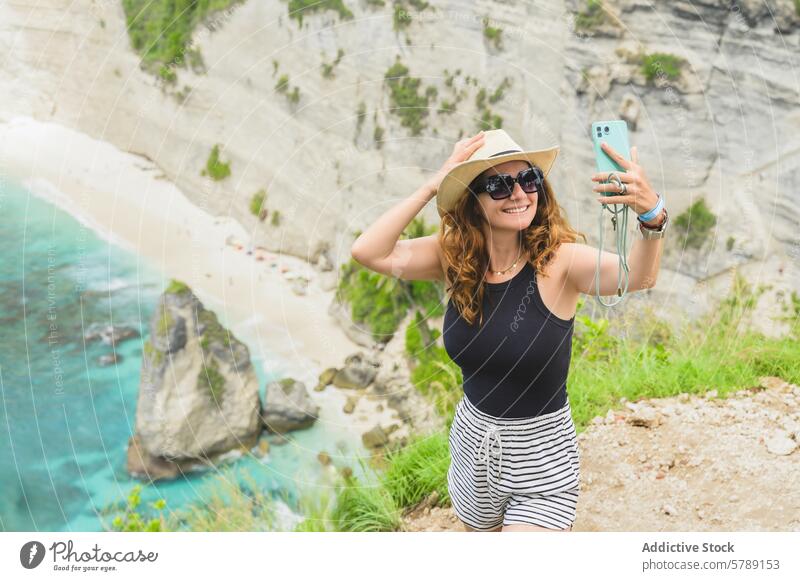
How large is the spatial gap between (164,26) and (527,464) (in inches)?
118

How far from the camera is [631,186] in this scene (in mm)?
1574

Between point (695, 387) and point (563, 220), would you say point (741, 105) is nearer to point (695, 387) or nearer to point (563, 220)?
point (695, 387)

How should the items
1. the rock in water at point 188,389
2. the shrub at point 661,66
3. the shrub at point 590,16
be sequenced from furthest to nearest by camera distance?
the shrub at point 661,66, the shrub at point 590,16, the rock in water at point 188,389

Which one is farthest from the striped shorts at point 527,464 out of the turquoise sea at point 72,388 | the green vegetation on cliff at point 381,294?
the green vegetation on cliff at point 381,294

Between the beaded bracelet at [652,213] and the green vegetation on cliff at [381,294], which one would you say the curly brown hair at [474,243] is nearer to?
the beaded bracelet at [652,213]

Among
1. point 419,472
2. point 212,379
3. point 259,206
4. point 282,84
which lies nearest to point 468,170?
point 419,472

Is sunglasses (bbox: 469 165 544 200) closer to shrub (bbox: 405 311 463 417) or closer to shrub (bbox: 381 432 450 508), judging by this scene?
shrub (bbox: 381 432 450 508)

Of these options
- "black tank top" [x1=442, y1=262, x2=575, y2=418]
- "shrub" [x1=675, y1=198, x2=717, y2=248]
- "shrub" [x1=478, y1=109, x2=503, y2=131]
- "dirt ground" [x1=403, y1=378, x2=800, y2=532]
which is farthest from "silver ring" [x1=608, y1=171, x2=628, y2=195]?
"shrub" [x1=675, y1=198, x2=717, y2=248]

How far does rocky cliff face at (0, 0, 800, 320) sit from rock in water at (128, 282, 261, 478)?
66 cm

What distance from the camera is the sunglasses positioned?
1668 mm

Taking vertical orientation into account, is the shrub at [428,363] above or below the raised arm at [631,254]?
below

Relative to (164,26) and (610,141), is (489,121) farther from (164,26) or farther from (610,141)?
(610,141)

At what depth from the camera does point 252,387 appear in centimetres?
452

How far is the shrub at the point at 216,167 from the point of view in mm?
4531
